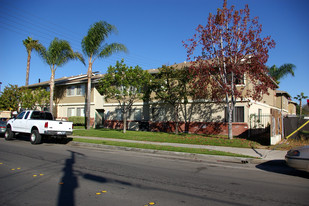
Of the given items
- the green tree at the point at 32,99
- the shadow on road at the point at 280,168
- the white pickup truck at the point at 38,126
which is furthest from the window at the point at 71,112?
the shadow on road at the point at 280,168

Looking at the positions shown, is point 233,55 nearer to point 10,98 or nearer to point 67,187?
point 67,187

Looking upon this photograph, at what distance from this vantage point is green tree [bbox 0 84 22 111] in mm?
29781

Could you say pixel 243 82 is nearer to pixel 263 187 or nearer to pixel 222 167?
pixel 222 167

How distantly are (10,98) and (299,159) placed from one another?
3189 cm

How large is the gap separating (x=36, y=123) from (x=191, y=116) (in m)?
12.9

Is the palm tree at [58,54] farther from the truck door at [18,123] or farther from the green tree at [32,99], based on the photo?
the truck door at [18,123]

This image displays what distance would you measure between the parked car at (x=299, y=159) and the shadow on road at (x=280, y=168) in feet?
2.24

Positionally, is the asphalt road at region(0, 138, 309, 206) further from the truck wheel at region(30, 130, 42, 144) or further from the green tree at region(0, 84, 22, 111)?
the green tree at region(0, 84, 22, 111)

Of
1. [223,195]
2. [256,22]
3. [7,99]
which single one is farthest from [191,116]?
[7,99]

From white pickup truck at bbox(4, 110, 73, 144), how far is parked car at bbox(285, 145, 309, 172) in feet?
40.2

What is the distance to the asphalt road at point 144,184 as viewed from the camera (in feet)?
16.9

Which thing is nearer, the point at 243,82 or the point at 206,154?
the point at 206,154

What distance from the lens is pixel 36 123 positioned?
49.2 ft

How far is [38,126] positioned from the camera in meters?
14.9
